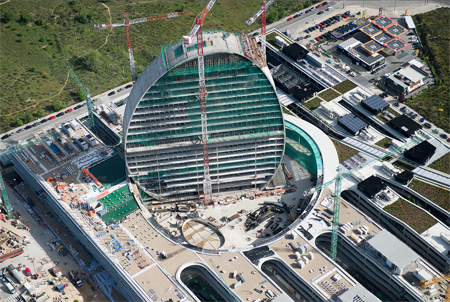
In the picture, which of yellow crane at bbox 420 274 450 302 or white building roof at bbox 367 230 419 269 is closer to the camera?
yellow crane at bbox 420 274 450 302

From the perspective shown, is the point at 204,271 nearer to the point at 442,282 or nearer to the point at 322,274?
the point at 322,274

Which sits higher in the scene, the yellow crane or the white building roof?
the white building roof

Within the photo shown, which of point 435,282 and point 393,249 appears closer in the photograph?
point 435,282

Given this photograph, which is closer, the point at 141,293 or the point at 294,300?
the point at 141,293

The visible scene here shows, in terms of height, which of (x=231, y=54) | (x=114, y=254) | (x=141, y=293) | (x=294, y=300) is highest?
(x=231, y=54)

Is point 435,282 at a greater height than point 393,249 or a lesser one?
lesser

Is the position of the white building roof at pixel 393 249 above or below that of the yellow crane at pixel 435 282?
above

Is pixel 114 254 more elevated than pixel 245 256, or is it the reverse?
pixel 114 254

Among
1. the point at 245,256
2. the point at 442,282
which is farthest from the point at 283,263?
the point at 442,282
